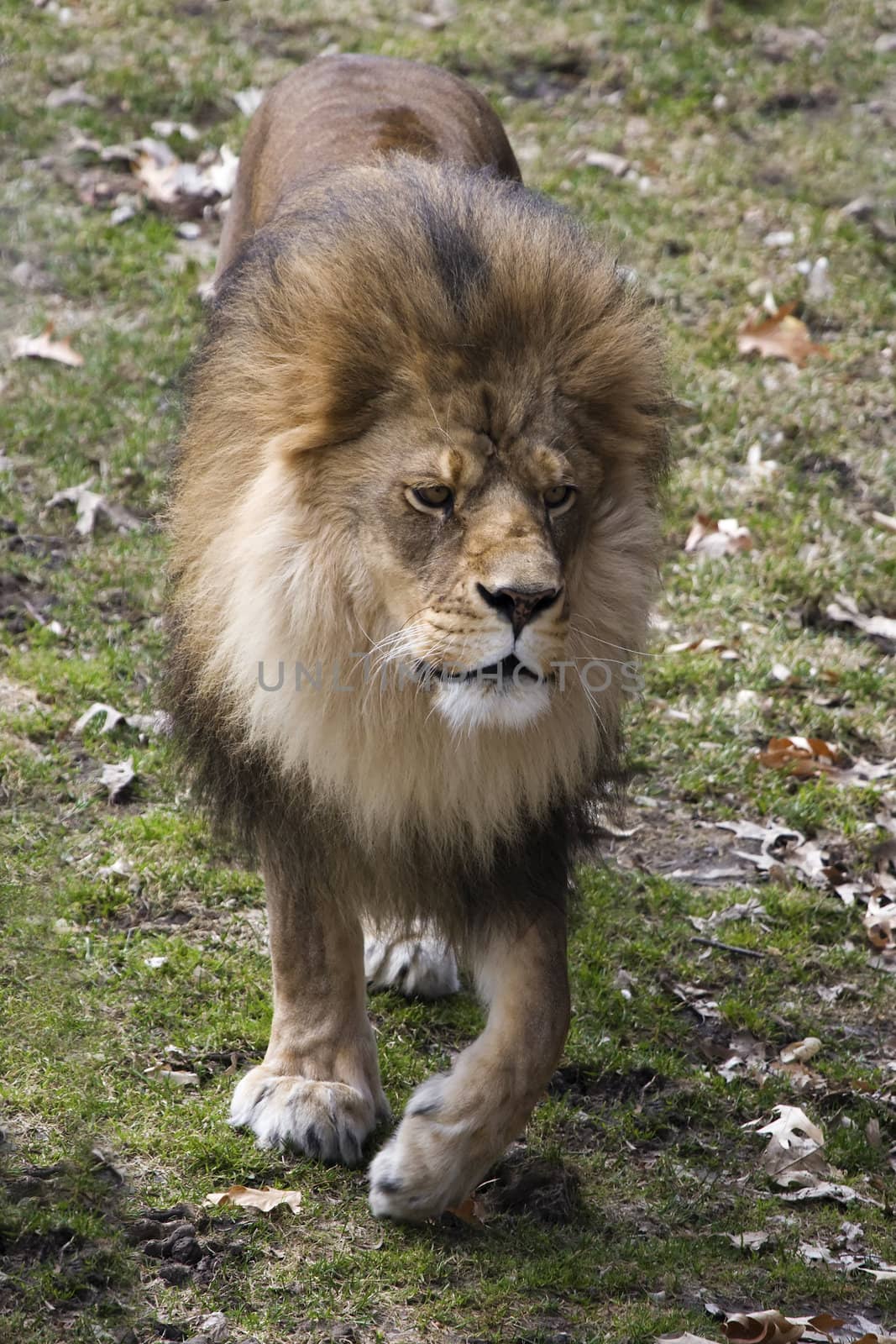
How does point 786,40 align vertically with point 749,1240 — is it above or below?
above

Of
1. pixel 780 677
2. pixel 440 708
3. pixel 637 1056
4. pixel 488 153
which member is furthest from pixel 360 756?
pixel 780 677

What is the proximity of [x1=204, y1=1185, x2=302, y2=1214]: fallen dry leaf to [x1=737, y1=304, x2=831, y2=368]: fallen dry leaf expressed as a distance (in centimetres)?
463

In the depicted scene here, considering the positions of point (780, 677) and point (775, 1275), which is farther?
point (780, 677)

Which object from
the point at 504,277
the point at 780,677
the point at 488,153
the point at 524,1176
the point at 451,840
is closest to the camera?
the point at 504,277

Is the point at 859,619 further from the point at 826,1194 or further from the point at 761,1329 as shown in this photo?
the point at 761,1329

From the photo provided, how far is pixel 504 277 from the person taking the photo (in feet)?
9.50

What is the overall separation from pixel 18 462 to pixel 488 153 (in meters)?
2.14

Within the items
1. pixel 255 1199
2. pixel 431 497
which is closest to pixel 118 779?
pixel 255 1199

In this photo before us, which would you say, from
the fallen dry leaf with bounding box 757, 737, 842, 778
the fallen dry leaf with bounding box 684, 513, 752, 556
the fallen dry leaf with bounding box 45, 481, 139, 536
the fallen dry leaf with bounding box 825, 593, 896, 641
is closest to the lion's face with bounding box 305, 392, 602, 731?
the fallen dry leaf with bounding box 757, 737, 842, 778

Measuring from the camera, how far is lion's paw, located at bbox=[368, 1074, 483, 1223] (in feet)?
10.1

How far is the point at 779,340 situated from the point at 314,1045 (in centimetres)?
441

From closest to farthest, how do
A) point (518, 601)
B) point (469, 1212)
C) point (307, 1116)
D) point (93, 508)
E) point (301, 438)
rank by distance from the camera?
point (518, 601), point (301, 438), point (469, 1212), point (307, 1116), point (93, 508)

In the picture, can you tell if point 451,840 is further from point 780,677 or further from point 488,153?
point 780,677

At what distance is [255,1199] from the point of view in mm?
3143
